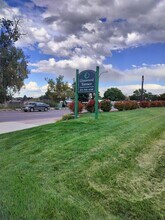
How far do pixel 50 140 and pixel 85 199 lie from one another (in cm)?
378

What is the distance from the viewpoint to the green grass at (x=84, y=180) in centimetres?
343

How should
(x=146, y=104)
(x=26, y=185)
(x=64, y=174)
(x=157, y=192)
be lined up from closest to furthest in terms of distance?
Answer: (x=157, y=192), (x=26, y=185), (x=64, y=174), (x=146, y=104)

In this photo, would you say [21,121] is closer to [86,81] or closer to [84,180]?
[86,81]

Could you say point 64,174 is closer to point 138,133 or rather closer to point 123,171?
point 123,171

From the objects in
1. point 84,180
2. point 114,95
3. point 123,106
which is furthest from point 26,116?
point 114,95

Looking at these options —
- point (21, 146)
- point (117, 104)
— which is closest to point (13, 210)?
point (21, 146)

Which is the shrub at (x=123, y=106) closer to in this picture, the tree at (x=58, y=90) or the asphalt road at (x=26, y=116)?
the asphalt road at (x=26, y=116)

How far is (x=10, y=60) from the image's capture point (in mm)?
42781

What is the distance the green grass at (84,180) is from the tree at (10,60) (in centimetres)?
3757

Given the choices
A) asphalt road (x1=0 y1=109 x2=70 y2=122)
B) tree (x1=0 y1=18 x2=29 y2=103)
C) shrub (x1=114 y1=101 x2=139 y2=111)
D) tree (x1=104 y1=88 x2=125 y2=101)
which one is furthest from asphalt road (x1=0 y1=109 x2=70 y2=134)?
tree (x1=104 y1=88 x2=125 y2=101)

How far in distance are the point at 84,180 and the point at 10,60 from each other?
134ft

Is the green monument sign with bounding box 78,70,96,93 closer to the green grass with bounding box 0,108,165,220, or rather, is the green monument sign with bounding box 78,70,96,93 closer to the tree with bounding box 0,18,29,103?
the green grass with bounding box 0,108,165,220

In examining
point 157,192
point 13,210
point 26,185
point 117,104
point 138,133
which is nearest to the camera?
point 13,210

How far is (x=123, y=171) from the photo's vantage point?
4.74 metres
